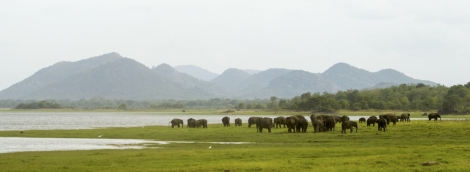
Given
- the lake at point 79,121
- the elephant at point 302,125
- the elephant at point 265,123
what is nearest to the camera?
the elephant at point 302,125

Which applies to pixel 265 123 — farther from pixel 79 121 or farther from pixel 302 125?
pixel 79 121

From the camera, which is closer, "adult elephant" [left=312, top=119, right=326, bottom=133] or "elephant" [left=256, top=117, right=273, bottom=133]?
"adult elephant" [left=312, top=119, right=326, bottom=133]

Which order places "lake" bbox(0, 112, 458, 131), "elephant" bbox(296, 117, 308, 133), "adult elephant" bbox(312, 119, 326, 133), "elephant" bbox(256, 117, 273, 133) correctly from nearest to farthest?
"adult elephant" bbox(312, 119, 326, 133) < "elephant" bbox(296, 117, 308, 133) < "elephant" bbox(256, 117, 273, 133) < "lake" bbox(0, 112, 458, 131)

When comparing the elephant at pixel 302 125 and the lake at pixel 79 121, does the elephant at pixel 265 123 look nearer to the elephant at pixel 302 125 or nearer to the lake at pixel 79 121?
the elephant at pixel 302 125

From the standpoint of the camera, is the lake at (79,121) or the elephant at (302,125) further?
the lake at (79,121)

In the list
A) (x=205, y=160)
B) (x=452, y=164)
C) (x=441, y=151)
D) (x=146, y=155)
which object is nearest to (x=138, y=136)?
(x=146, y=155)

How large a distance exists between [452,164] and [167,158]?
43.3 feet

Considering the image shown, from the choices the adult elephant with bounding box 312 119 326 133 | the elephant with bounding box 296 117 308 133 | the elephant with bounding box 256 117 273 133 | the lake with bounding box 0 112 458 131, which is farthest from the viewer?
the lake with bounding box 0 112 458 131

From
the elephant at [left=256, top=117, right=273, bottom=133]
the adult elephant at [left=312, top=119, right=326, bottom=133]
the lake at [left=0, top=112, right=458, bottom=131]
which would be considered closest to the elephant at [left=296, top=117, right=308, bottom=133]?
the adult elephant at [left=312, top=119, right=326, bottom=133]

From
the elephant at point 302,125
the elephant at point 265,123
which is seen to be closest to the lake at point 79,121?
the elephant at point 265,123

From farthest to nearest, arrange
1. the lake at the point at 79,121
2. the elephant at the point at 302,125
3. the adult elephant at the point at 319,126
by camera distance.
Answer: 1. the lake at the point at 79,121
2. the elephant at the point at 302,125
3. the adult elephant at the point at 319,126

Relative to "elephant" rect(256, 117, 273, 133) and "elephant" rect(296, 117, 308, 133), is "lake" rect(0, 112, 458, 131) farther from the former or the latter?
"elephant" rect(296, 117, 308, 133)

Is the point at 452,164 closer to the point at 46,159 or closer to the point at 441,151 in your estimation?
the point at 441,151

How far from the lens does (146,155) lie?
100ft
